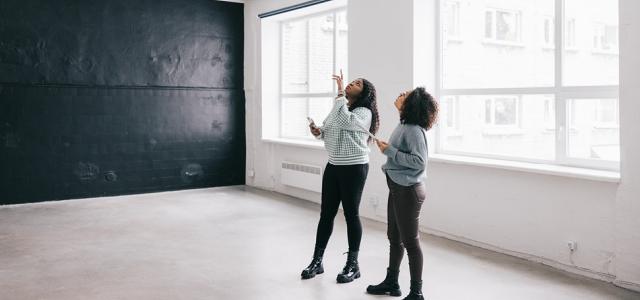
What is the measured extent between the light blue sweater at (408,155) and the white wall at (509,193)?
1.53 metres

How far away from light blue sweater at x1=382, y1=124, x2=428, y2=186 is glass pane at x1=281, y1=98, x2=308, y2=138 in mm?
4489

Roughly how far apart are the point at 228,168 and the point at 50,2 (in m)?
3.24

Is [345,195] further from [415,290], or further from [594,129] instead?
[594,129]

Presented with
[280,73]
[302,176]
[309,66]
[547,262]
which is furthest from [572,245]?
[280,73]

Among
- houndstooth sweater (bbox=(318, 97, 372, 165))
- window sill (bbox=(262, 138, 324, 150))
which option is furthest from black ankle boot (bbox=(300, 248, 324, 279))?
window sill (bbox=(262, 138, 324, 150))

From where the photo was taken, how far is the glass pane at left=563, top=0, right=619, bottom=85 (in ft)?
14.0

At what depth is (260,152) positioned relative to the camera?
8.43 metres

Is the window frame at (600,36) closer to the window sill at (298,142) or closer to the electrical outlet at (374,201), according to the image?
the electrical outlet at (374,201)

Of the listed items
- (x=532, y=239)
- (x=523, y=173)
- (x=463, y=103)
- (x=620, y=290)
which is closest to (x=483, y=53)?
(x=463, y=103)

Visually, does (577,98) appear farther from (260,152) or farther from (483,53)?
(260,152)

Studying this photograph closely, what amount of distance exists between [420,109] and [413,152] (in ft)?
0.85

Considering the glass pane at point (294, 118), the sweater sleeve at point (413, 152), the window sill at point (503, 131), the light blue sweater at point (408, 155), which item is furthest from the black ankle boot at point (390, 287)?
the glass pane at point (294, 118)

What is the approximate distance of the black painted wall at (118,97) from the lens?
22.9ft

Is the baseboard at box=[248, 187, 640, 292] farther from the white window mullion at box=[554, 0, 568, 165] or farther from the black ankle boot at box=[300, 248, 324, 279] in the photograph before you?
the black ankle boot at box=[300, 248, 324, 279]
